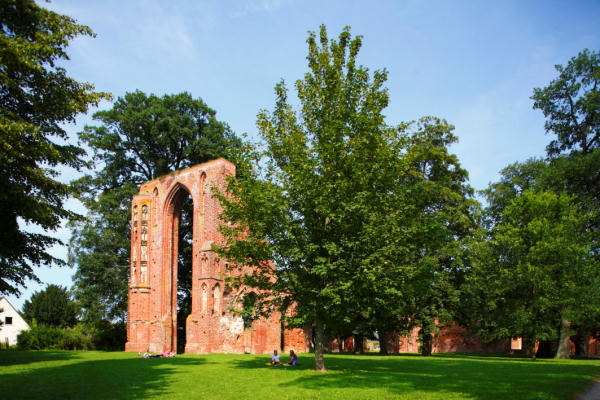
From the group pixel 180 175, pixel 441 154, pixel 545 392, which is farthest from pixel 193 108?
pixel 545 392

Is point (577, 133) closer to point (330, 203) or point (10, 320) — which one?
point (330, 203)

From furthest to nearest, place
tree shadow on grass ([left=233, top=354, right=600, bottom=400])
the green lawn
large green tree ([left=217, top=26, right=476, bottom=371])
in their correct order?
large green tree ([left=217, top=26, right=476, bottom=371]) → the green lawn → tree shadow on grass ([left=233, top=354, right=600, bottom=400])

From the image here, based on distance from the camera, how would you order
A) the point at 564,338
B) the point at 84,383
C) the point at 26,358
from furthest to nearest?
the point at 564,338
the point at 26,358
the point at 84,383

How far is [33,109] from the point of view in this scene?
12484mm

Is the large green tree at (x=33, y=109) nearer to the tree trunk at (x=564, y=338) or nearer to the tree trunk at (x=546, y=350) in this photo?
the tree trunk at (x=564, y=338)

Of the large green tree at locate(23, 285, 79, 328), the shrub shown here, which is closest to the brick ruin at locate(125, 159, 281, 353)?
the shrub

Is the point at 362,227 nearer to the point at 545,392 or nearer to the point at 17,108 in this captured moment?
the point at 545,392

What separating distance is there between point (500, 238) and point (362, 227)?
13.9m

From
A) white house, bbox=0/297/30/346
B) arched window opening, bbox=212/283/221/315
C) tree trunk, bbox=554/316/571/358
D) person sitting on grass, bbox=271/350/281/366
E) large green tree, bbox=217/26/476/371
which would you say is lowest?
white house, bbox=0/297/30/346

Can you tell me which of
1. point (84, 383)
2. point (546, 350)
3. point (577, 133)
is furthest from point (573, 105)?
point (84, 383)

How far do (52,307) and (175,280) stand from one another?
73.0 ft

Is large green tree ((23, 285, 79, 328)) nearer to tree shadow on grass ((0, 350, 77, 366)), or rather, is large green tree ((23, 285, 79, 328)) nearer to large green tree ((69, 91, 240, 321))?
large green tree ((69, 91, 240, 321))

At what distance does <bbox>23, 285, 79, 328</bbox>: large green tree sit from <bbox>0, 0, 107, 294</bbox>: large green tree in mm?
34595

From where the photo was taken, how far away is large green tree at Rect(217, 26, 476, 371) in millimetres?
13539
